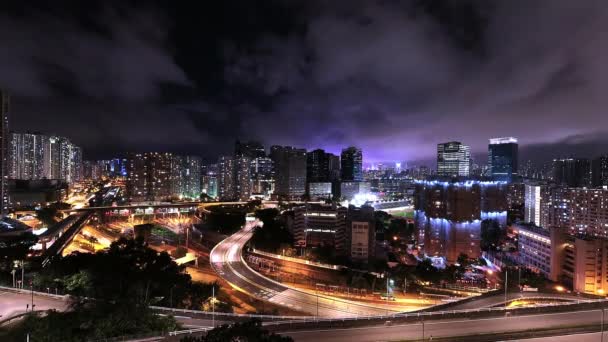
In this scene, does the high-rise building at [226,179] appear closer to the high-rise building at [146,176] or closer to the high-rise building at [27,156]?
the high-rise building at [146,176]

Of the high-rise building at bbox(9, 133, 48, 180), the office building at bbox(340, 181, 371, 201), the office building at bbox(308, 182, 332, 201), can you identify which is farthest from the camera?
the office building at bbox(340, 181, 371, 201)

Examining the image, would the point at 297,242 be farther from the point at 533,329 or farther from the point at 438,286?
the point at 533,329

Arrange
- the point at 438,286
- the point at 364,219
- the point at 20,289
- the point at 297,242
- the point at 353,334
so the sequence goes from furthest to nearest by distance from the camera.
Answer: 1. the point at 297,242
2. the point at 364,219
3. the point at 438,286
4. the point at 20,289
5. the point at 353,334

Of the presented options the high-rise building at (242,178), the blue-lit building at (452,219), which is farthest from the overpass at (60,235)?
the high-rise building at (242,178)

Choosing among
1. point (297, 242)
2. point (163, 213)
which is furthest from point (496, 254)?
point (163, 213)

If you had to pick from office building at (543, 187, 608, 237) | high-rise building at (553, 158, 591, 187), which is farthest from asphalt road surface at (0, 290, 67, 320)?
high-rise building at (553, 158, 591, 187)

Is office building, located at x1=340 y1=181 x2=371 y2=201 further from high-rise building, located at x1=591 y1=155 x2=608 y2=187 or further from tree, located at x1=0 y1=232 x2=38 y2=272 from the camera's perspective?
tree, located at x1=0 y1=232 x2=38 y2=272

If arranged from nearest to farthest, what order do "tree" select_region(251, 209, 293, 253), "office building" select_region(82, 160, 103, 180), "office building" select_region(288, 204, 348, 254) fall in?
"tree" select_region(251, 209, 293, 253) → "office building" select_region(288, 204, 348, 254) → "office building" select_region(82, 160, 103, 180)
